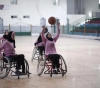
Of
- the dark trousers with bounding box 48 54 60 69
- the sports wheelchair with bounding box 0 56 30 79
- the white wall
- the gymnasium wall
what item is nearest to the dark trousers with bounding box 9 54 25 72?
the sports wheelchair with bounding box 0 56 30 79

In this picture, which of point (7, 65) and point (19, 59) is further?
point (7, 65)

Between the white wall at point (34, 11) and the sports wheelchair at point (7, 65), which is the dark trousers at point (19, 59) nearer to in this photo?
the sports wheelchair at point (7, 65)

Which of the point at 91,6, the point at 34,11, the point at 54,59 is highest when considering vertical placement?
the point at 91,6

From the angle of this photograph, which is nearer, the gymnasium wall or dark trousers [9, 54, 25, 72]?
dark trousers [9, 54, 25, 72]

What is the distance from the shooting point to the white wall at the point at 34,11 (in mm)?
40719

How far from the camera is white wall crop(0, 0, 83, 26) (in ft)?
134

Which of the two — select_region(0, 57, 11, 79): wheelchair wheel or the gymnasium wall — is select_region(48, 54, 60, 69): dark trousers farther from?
the gymnasium wall

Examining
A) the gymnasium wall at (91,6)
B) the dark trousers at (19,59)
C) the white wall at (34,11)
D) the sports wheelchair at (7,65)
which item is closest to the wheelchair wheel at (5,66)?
the sports wheelchair at (7,65)

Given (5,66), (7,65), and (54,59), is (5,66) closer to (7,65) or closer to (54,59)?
(7,65)

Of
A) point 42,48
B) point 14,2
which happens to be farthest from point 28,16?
point 42,48

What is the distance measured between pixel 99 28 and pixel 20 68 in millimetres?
23508

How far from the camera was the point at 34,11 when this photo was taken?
42.1 m

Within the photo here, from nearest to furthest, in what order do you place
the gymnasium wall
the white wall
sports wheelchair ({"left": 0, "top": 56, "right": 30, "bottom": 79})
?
1. sports wheelchair ({"left": 0, "top": 56, "right": 30, "bottom": 79})
2. the white wall
3. the gymnasium wall

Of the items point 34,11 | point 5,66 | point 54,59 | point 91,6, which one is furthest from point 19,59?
point 91,6
